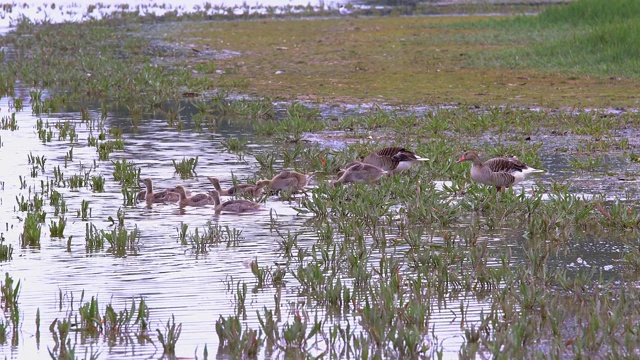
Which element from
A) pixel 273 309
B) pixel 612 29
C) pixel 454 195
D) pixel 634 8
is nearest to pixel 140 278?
pixel 273 309

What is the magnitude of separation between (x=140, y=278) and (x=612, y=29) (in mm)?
19887

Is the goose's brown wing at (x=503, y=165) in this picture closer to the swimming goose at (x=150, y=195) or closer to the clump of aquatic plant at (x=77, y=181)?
the swimming goose at (x=150, y=195)

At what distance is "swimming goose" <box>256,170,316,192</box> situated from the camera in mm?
12836

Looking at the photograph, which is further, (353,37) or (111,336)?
(353,37)

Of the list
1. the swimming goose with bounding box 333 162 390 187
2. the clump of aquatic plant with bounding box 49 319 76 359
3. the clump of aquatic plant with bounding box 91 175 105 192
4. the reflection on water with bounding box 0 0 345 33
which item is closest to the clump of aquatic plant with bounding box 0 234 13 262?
the clump of aquatic plant with bounding box 49 319 76 359

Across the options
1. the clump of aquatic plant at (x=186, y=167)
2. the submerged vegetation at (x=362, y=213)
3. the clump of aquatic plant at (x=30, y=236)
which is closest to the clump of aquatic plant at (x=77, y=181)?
the submerged vegetation at (x=362, y=213)

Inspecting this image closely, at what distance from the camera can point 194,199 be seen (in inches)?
488

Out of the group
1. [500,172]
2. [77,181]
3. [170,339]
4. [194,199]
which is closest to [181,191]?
[194,199]

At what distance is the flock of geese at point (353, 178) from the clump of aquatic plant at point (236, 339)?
4.77 m

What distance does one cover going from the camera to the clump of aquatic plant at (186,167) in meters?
14.6

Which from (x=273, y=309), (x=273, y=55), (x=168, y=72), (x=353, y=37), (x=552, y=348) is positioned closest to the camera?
(x=552, y=348)

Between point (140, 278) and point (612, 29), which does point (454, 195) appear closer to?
point (140, 278)

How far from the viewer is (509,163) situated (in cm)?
1209

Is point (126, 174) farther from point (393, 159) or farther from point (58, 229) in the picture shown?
point (393, 159)
